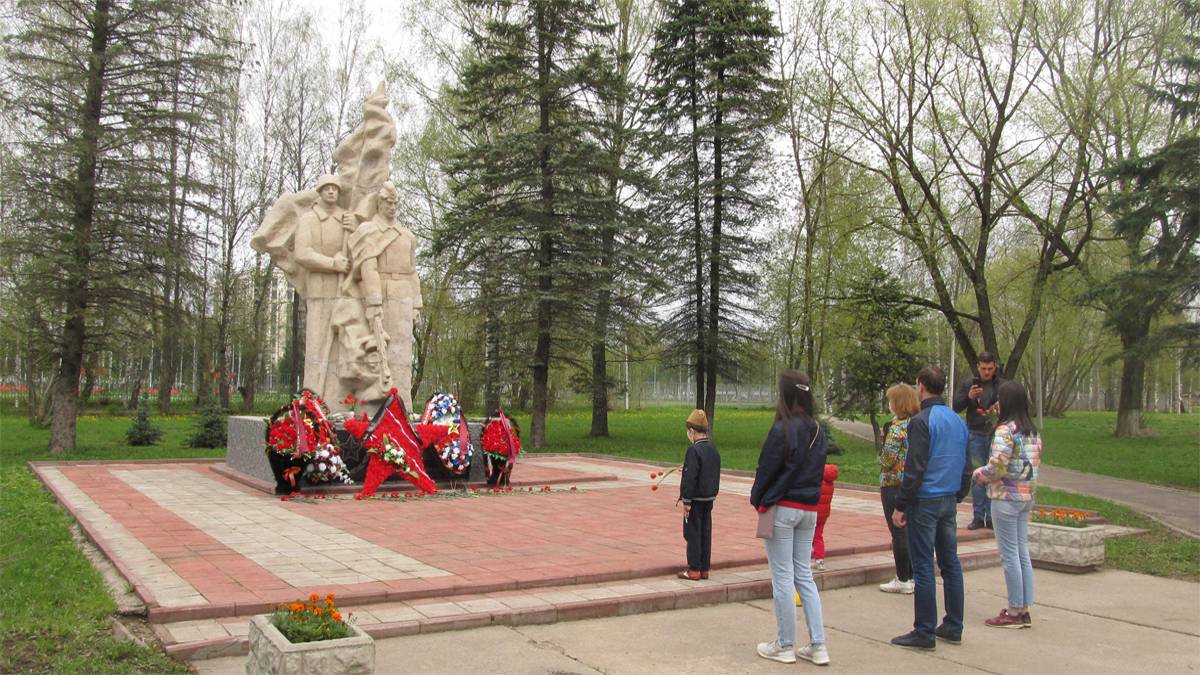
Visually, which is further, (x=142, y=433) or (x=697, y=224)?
(x=697, y=224)

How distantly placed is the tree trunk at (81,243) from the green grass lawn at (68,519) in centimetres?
86

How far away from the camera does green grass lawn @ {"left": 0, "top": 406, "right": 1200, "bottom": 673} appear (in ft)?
16.8

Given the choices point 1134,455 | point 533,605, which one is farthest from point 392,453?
point 1134,455

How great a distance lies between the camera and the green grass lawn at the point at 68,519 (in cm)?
513

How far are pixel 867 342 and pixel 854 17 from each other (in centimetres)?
802

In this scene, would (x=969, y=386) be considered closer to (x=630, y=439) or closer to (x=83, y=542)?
(x=83, y=542)

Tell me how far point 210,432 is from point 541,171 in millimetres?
9880

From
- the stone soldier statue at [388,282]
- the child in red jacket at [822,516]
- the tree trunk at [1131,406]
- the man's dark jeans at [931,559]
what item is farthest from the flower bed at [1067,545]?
the tree trunk at [1131,406]

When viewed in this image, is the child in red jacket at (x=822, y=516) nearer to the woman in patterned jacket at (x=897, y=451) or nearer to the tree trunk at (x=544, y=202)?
the woman in patterned jacket at (x=897, y=451)

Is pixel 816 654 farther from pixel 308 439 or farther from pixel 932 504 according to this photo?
pixel 308 439

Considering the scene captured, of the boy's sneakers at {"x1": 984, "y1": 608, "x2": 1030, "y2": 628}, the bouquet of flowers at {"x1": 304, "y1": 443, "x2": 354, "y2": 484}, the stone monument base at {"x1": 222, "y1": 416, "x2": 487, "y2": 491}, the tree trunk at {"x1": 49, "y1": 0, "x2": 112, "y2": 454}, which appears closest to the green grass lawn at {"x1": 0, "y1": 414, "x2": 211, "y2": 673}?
the stone monument base at {"x1": 222, "y1": 416, "x2": 487, "y2": 491}

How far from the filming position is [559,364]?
26719 millimetres

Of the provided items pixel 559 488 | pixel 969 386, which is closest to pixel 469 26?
pixel 559 488

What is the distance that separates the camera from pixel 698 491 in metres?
7.19
